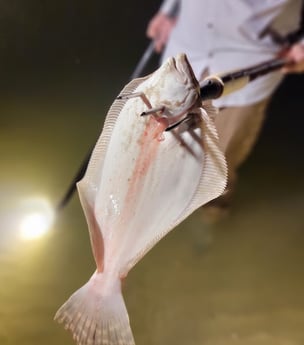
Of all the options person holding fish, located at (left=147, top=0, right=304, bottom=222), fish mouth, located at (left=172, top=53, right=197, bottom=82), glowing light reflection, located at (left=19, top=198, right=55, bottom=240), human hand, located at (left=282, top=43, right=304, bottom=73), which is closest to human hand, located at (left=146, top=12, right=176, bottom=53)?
person holding fish, located at (left=147, top=0, right=304, bottom=222)

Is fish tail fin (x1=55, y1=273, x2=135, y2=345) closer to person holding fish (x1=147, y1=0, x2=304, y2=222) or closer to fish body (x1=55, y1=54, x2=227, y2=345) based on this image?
fish body (x1=55, y1=54, x2=227, y2=345)

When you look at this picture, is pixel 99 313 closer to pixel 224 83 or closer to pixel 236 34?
pixel 224 83

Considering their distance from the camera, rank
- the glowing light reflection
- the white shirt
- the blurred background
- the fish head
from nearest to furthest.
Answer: the fish head → the blurred background → the glowing light reflection → the white shirt

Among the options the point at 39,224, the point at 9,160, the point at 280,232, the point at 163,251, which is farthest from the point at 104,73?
the point at 280,232

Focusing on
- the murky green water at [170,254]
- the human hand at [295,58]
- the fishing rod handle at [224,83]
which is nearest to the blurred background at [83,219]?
the murky green water at [170,254]

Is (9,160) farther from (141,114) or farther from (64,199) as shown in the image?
(141,114)

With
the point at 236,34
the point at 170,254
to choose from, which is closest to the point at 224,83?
the point at 236,34

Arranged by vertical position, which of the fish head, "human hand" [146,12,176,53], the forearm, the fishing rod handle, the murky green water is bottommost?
the murky green water
